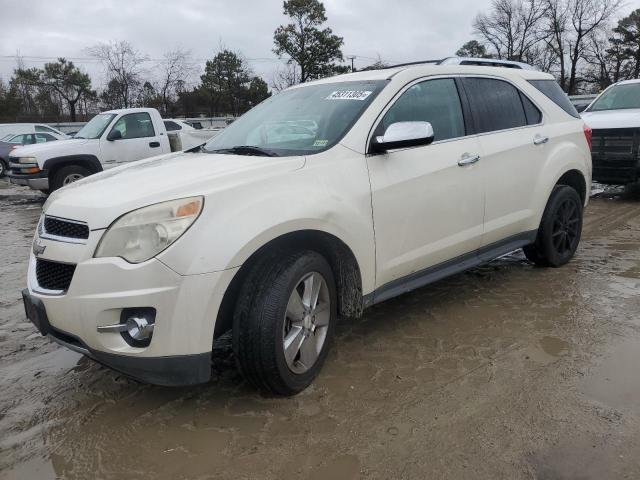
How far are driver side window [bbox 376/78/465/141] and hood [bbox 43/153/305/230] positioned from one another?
2.98 ft

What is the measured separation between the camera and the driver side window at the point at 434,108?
11.5ft

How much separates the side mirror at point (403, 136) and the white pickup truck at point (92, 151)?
749cm

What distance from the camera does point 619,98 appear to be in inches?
376

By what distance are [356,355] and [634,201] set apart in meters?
7.55

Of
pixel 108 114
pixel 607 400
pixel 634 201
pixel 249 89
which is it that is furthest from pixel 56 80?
pixel 607 400

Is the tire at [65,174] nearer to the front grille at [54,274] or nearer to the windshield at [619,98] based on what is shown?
the front grille at [54,274]

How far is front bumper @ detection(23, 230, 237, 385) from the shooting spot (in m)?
2.37

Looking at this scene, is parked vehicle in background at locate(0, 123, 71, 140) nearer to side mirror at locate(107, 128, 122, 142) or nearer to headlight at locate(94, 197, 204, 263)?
side mirror at locate(107, 128, 122, 142)

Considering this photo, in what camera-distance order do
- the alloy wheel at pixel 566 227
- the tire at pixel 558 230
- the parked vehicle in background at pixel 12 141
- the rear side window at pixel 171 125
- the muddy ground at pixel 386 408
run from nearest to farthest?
the muddy ground at pixel 386 408
the tire at pixel 558 230
the alloy wheel at pixel 566 227
the rear side window at pixel 171 125
the parked vehicle in background at pixel 12 141

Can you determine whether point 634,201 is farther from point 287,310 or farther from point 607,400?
point 287,310

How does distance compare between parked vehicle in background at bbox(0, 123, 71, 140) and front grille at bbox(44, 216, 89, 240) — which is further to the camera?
parked vehicle in background at bbox(0, 123, 71, 140)

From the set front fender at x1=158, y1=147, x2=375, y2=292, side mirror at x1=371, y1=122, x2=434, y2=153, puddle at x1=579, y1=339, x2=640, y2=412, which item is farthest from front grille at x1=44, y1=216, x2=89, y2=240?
puddle at x1=579, y1=339, x2=640, y2=412

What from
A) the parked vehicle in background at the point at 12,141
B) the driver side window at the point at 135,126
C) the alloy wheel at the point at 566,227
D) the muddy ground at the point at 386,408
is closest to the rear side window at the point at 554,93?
the alloy wheel at the point at 566,227

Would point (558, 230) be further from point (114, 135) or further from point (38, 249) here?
point (114, 135)
